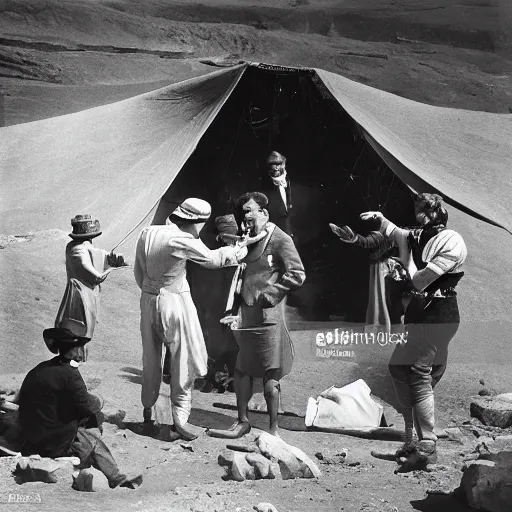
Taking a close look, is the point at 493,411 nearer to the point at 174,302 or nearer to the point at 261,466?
the point at 261,466

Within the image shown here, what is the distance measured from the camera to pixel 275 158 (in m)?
6.20

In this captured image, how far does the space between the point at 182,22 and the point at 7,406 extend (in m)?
2.47

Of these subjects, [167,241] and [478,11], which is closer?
[167,241]

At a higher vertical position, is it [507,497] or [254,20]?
[254,20]

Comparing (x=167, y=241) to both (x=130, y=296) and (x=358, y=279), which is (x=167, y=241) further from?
(x=358, y=279)

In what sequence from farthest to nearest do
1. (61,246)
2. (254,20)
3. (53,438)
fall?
(254,20) < (61,246) < (53,438)

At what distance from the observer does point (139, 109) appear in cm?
619

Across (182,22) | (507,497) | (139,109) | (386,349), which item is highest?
(182,22)

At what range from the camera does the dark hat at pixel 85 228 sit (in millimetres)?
5785

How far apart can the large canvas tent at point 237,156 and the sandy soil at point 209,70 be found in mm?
200

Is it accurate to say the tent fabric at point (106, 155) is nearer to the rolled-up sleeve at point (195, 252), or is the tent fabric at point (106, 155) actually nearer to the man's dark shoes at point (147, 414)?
the rolled-up sleeve at point (195, 252)

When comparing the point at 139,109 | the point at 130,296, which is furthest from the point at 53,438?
the point at 139,109

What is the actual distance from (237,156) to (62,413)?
182cm

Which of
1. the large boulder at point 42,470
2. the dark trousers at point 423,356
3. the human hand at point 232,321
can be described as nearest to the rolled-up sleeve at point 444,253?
the dark trousers at point 423,356
